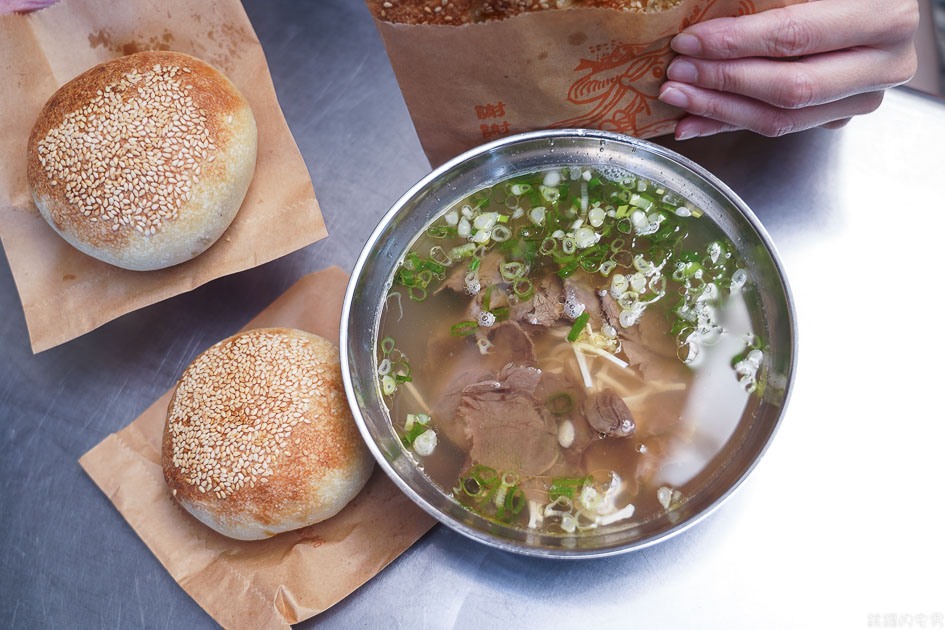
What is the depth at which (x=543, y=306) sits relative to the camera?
2002 millimetres

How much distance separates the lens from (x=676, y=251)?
201 cm

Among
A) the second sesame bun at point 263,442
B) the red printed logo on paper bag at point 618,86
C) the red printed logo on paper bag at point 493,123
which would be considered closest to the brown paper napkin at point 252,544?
the second sesame bun at point 263,442

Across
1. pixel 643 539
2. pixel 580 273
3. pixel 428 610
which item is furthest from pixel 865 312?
pixel 428 610

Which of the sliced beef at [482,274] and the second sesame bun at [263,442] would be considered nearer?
the second sesame bun at [263,442]

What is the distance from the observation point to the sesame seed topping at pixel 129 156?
199cm

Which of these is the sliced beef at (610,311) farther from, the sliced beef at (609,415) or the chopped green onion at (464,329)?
the chopped green onion at (464,329)

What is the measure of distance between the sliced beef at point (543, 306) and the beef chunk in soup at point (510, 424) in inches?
6.3

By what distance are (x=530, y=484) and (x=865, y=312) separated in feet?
4.47

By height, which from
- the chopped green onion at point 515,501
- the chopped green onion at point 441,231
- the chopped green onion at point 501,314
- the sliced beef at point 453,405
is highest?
the chopped green onion at point 441,231

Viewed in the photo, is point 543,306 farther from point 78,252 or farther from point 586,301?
point 78,252

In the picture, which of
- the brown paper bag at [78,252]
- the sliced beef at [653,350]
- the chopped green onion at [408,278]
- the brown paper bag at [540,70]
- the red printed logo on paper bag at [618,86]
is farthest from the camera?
the brown paper bag at [78,252]

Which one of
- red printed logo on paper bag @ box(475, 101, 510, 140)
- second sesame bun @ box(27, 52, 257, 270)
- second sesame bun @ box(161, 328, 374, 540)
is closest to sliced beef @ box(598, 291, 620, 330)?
red printed logo on paper bag @ box(475, 101, 510, 140)

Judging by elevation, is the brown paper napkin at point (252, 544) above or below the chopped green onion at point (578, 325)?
below

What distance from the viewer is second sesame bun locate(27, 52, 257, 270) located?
6.55ft
